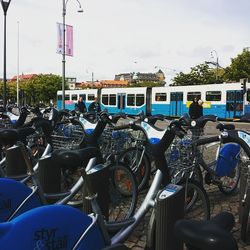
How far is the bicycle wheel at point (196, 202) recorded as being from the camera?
394 cm

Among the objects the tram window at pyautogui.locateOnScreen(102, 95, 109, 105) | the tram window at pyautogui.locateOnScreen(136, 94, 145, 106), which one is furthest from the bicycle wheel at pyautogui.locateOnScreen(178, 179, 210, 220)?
the tram window at pyautogui.locateOnScreen(102, 95, 109, 105)

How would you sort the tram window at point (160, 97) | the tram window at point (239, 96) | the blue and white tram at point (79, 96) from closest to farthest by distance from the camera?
the tram window at point (239, 96)
the tram window at point (160, 97)
the blue and white tram at point (79, 96)

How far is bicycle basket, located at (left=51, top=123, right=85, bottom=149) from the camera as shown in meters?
5.37

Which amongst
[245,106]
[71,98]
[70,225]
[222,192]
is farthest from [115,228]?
[71,98]

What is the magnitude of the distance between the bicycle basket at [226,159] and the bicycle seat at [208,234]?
3929 millimetres

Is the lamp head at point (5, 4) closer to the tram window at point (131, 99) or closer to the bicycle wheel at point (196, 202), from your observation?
the bicycle wheel at point (196, 202)

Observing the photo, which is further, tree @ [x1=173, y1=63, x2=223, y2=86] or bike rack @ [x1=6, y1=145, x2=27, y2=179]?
tree @ [x1=173, y1=63, x2=223, y2=86]

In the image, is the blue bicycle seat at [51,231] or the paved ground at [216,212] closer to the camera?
the blue bicycle seat at [51,231]

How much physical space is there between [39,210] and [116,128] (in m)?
3.46

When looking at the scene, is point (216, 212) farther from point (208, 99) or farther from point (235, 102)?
→ point (208, 99)

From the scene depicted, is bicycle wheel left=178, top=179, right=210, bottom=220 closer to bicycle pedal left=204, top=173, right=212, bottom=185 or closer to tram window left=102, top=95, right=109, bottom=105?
bicycle pedal left=204, top=173, right=212, bottom=185

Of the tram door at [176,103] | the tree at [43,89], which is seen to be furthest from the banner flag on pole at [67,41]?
the tree at [43,89]

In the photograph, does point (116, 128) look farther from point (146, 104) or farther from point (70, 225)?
point (146, 104)

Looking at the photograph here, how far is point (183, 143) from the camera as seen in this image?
460 cm
